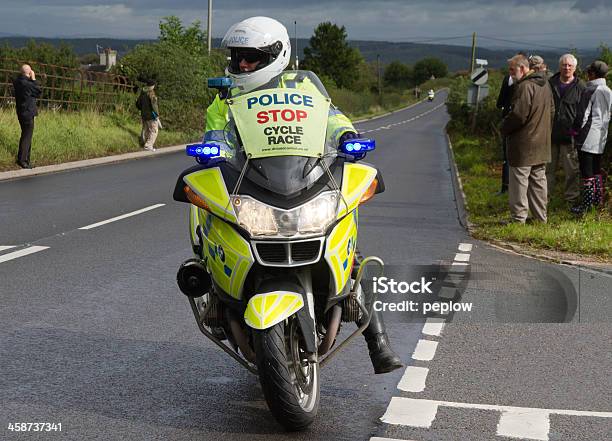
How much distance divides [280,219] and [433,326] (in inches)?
124

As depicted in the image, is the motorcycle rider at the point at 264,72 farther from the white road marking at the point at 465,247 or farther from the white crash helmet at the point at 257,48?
the white road marking at the point at 465,247

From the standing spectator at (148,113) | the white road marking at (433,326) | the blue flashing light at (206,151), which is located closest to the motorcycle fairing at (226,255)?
the blue flashing light at (206,151)

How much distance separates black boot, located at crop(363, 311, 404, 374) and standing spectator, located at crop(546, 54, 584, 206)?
8756mm

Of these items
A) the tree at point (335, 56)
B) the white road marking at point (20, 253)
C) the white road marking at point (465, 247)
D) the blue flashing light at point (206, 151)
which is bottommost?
the tree at point (335, 56)

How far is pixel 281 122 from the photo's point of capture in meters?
4.95

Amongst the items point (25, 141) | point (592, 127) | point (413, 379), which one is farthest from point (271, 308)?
point (25, 141)

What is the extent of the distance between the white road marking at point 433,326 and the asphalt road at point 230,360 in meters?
0.04

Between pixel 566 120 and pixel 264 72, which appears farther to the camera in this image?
pixel 566 120

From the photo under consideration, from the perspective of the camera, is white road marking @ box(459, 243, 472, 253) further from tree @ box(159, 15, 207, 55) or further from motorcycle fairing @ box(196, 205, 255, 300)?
tree @ box(159, 15, 207, 55)

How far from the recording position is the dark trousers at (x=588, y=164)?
45.7 feet

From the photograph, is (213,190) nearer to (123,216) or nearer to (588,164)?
(123,216)

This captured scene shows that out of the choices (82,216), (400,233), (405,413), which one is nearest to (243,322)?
(405,413)

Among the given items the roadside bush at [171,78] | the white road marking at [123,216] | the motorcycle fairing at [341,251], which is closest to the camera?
the motorcycle fairing at [341,251]

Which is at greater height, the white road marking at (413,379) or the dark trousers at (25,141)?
the white road marking at (413,379)
